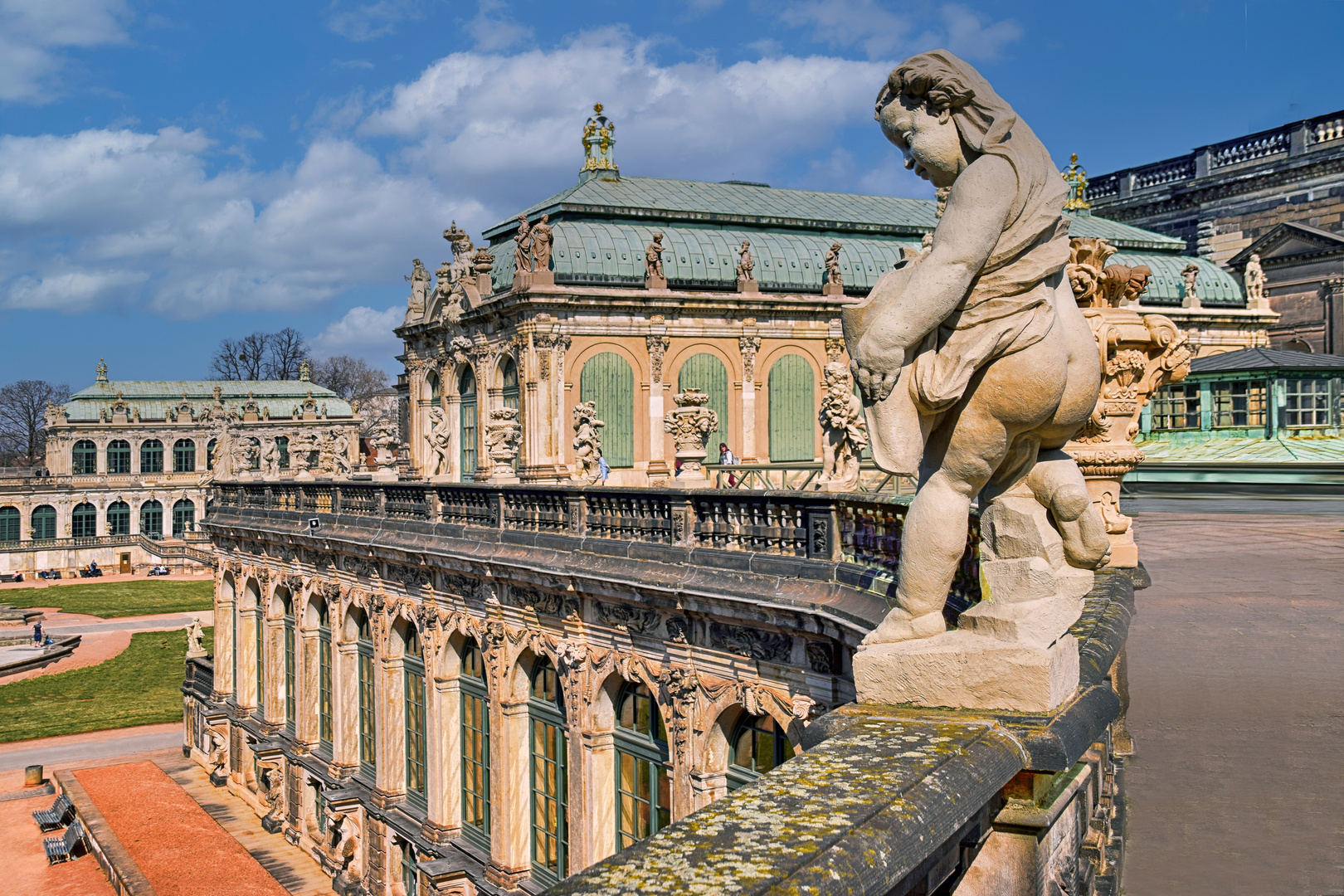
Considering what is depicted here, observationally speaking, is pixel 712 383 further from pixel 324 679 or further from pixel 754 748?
pixel 754 748

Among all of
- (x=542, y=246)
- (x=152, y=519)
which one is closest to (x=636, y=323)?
(x=542, y=246)

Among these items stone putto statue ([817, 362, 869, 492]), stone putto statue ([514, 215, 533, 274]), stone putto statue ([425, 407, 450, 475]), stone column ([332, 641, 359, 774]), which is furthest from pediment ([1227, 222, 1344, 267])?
stone column ([332, 641, 359, 774])


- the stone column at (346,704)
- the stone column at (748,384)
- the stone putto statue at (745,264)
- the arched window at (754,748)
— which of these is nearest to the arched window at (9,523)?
the stone column at (346,704)

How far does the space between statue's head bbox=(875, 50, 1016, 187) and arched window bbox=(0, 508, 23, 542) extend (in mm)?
90822

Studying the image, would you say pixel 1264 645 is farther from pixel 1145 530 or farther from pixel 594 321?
pixel 594 321

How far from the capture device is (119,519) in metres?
86.6

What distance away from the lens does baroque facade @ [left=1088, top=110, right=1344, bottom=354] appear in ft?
113

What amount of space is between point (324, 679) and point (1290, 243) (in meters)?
30.7

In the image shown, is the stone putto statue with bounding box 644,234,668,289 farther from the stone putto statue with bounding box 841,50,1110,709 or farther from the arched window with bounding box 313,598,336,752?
the stone putto statue with bounding box 841,50,1110,709

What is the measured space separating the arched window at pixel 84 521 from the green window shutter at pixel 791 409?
72948 millimetres

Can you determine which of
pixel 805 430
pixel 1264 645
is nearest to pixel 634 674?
pixel 1264 645

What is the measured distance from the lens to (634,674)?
13.5 meters

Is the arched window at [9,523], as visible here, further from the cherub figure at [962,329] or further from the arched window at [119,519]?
the cherub figure at [962,329]

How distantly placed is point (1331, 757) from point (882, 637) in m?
4.02
